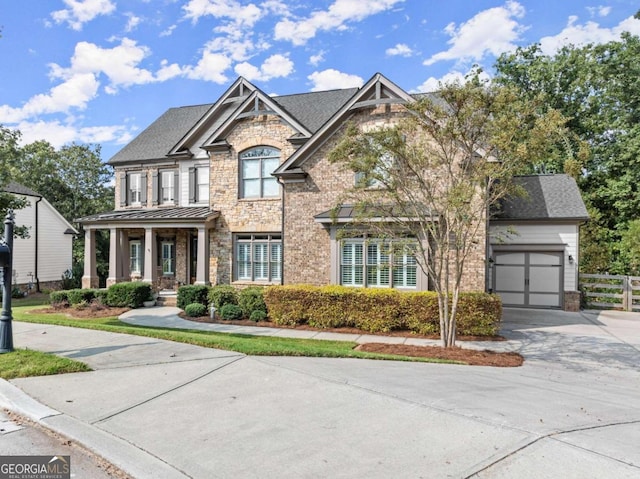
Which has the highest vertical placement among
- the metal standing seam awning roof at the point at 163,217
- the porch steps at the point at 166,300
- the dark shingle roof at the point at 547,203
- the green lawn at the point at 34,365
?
the dark shingle roof at the point at 547,203

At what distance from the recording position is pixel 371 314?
38.3ft

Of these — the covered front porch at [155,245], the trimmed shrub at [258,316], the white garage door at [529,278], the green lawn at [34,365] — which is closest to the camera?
the green lawn at [34,365]

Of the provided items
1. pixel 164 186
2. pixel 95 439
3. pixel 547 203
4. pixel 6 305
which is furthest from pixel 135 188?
pixel 547 203

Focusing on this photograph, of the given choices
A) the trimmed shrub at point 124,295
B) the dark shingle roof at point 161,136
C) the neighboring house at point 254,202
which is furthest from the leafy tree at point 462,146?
the dark shingle roof at point 161,136

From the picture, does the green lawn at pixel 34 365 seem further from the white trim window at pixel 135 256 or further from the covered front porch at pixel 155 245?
the white trim window at pixel 135 256

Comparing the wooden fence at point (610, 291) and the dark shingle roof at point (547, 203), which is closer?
the wooden fence at point (610, 291)

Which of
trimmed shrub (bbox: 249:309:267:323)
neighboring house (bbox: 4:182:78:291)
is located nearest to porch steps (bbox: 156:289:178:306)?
trimmed shrub (bbox: 249:309:267:323)

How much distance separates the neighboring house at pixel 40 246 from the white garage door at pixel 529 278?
24.7 meters

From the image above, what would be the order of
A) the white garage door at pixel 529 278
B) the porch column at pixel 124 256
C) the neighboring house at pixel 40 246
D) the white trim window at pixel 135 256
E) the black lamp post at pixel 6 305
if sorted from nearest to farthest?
the black lamp post at pixel 6 305, the white garage door at pixel 529 278, the porch column at pixel 124 256, the white trim window at pixel 135 256, the neighboring house at pixel 40 246

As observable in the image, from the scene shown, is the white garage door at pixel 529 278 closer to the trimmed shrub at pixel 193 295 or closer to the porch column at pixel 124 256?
the trimmed shrub at pixel 193 295

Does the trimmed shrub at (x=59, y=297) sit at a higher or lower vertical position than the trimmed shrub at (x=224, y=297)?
lower

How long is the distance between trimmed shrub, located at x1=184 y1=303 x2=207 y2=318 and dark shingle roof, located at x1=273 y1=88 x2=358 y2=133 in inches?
355

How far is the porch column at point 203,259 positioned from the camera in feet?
53.2

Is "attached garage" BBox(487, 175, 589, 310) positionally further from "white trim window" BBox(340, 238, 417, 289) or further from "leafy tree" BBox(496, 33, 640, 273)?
"white trim window" BBox(340, 238, 417, 289)
